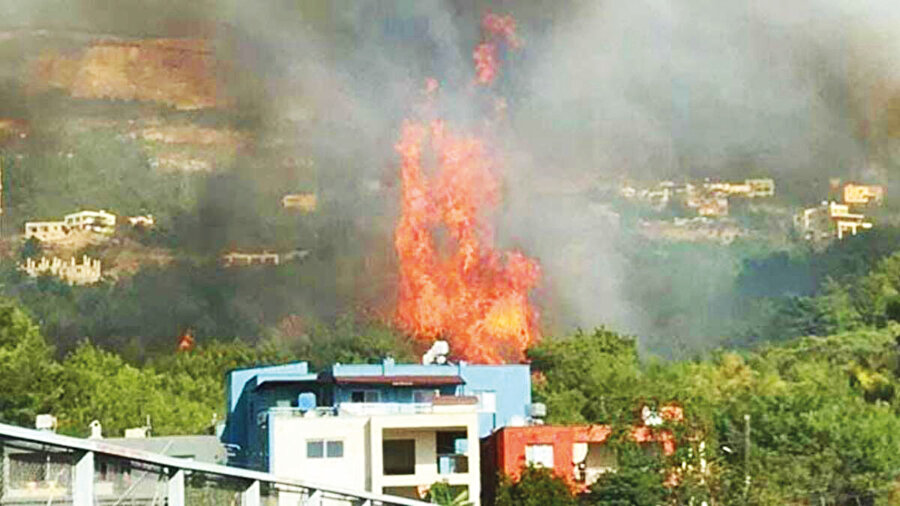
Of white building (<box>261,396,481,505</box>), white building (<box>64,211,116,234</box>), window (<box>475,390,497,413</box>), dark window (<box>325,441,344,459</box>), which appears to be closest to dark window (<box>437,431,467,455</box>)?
white building (<box>261,396,481,505</box>)

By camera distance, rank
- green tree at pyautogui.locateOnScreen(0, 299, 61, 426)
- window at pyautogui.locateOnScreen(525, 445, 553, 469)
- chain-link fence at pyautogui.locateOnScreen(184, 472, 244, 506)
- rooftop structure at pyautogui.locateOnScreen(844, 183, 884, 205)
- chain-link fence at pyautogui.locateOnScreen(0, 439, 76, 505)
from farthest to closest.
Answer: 1. rooftop structure at pyautogui.locateOnScreen(844, 183, 884, 205)
2. green tree at pyautogui.locateOnScreen(0, 299, 61, 426)
3. window at pyautogui.locateOnScreen(525, 445, 553, 469)
4. chain-link fence at pyautogui.locateOnScreen(184, 472, 244, 506)
5. chain-link fence at pyautogui.locateOnScreen(0, 439, 76, 505)

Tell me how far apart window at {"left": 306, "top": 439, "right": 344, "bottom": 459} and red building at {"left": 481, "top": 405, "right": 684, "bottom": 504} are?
3.45 metres

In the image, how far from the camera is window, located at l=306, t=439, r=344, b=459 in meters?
35.1

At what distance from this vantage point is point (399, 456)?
118 feet

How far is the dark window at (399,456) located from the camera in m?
35.7

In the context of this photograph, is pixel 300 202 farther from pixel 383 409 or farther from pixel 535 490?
pixel 535 490

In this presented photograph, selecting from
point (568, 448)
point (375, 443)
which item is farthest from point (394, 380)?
point (375, 443)

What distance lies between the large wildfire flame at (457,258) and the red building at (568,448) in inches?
1119

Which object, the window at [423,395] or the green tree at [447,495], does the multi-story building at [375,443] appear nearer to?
the green tree at [447,495]

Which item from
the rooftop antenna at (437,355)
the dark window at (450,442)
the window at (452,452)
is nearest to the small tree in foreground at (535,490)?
the window at (452,452)

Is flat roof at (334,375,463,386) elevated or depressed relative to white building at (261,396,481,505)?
elevated

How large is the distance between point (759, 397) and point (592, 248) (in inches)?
1284

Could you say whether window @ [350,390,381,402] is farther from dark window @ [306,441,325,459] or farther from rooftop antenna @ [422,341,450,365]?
rooftop antenna @ [422,341,450,365]

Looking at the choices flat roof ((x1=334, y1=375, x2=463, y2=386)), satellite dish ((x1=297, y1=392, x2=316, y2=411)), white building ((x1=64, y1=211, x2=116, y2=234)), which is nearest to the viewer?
satellite dish ((x1=297, y1=392, x2=316, y2=411))
